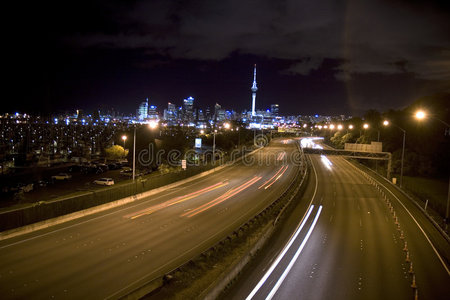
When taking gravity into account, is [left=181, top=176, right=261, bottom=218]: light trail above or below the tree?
below

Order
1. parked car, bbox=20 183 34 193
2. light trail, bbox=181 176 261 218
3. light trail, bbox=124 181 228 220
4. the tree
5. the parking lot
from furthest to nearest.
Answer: the tree
parked car, bbox=20 183 34 193
the parking lot
light trail, bbox=181 176 261 218
light trail, bbox=124 181 228 220

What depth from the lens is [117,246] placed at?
573 inches

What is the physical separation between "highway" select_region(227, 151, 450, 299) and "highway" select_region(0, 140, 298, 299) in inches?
129

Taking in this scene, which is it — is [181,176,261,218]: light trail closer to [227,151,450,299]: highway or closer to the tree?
[227,151,450,299]: highway

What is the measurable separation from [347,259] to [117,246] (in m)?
10.3

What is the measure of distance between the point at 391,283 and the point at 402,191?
77.6ft

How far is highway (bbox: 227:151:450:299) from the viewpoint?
11.3m

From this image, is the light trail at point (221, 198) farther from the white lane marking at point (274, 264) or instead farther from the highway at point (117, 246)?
the white lane marking at point (274, 264)

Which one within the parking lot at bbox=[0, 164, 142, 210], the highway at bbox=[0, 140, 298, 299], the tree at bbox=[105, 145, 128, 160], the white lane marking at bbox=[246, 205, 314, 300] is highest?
the tree at bbox=[105, 145, 128, 160]

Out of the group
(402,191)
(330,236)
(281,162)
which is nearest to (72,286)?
(330,236)

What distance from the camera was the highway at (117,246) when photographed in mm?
10734

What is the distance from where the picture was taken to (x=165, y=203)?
23781 mm

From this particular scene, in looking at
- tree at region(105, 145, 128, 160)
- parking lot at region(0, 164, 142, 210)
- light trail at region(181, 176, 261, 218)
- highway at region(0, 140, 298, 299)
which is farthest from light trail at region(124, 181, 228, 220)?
tree at region(105, 145, 128, 160)

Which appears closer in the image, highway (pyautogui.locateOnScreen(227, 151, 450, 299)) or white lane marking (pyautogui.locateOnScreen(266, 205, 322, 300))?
white lane marking (pyautogui.locateOnScreen(266, 205, 322, 300))
